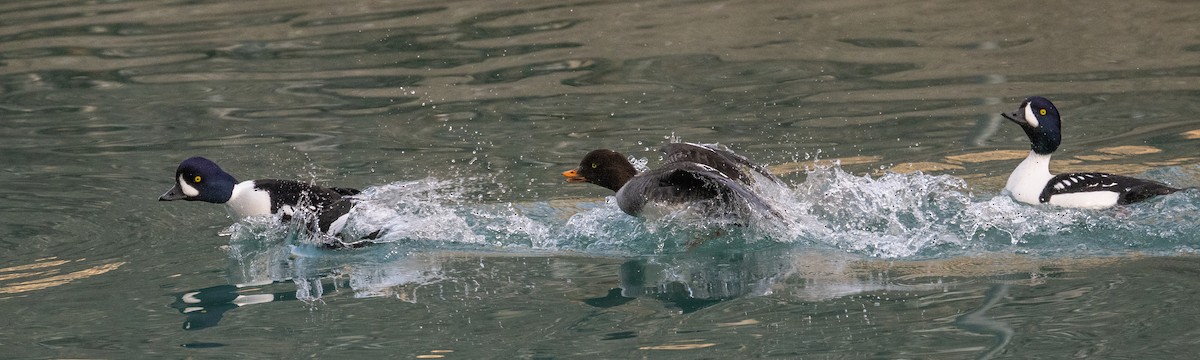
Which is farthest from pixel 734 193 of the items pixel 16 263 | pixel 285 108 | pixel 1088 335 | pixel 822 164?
pixel 285 108

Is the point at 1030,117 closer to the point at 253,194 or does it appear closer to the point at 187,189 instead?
the point at 253,194

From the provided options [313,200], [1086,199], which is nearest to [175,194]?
[313,200]

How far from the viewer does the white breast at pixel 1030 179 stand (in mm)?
7930

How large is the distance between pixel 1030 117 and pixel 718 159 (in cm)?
176

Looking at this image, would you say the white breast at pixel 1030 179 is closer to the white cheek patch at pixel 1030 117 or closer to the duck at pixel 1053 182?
the duck at pixel 1053 182

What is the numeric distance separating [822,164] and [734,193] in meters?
1.70

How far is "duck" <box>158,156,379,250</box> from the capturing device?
7.86 meters

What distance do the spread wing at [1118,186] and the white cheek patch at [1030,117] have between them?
392 mm

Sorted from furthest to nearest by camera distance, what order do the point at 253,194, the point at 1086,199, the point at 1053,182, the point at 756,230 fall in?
the point at 253,194 → the point at 1053,182 → the point at 1086,199 → the point at 756,230

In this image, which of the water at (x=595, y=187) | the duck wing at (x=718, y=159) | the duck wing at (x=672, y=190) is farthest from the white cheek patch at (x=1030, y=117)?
the duck wing at (x=672, y=190)

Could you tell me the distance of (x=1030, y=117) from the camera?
803 cm

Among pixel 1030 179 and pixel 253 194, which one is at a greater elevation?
pixel 253 194

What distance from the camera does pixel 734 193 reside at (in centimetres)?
750

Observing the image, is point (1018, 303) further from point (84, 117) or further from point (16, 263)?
point (84, 117)
